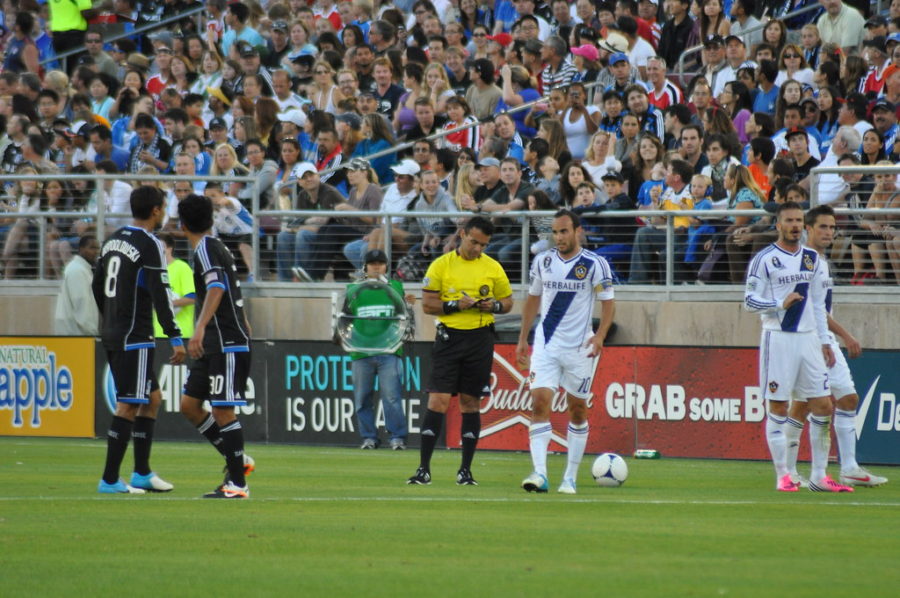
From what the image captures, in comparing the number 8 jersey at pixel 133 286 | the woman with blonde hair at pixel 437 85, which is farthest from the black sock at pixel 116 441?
the woman with blonde hair at pixel 437 85

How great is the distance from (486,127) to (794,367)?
991 centimetres

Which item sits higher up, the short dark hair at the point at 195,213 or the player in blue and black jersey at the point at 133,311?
the short dark hair at the point at 195,213

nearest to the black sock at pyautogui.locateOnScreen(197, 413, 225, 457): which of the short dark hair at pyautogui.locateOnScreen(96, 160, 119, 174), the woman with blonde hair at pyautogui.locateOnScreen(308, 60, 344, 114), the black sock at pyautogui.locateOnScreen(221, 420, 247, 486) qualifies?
the black sock at pyautogui.locateOnScreen(221, 420, 247, 486)

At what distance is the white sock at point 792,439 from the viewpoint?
13664mm

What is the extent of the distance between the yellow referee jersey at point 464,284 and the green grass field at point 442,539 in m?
1.46

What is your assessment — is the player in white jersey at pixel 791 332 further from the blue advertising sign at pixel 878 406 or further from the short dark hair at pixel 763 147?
the short dark hair at pixel 763 147

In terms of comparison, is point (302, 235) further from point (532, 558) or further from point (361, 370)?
point (532, 558)

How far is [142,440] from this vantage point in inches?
498

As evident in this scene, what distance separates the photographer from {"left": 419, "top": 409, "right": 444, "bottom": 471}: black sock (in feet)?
45.1

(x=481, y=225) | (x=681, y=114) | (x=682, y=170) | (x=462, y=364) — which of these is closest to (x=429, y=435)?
(x=462, y=364)

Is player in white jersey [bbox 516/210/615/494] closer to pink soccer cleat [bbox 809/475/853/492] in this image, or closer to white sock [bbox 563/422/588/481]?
white sock [bbox 563/422/588/481]

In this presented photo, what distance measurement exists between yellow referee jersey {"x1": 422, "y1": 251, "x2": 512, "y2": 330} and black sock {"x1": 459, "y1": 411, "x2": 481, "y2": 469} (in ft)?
2.63

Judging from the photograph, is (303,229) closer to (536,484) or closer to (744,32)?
(744,32)

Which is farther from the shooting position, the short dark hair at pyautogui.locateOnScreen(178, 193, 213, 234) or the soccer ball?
the soccer ball
